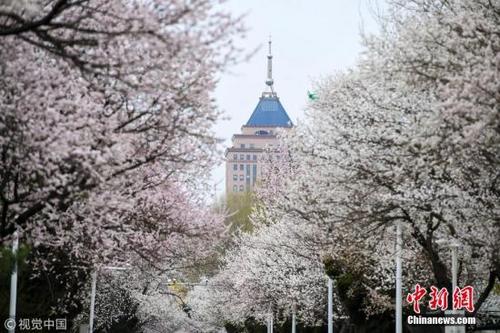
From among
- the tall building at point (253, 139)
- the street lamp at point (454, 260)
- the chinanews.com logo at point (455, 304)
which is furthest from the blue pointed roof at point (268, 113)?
the street lamp at point (454, 260)

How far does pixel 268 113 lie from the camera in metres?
169

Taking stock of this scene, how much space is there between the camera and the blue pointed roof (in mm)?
165625

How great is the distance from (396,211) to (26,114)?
10389mm

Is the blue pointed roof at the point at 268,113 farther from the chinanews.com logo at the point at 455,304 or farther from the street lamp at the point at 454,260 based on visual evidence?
the street lamp at the point at 454,260

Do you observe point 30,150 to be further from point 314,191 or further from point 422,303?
point 422,303

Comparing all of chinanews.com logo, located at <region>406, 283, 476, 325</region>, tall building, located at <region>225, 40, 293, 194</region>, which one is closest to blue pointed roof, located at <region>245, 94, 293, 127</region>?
tall building, located at <region>225, 40, 293, 194</region>

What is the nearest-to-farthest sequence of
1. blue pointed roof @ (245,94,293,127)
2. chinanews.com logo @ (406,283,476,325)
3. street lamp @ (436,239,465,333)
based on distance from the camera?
street lamp @ (436,239,465,333) → chinanews.com logo @ (406,283,476,325) → blue pointed roof @ (245,94,293,127)

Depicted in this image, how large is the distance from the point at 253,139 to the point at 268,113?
634 centimetres

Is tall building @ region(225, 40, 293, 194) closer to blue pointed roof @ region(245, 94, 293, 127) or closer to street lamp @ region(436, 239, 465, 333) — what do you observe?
blue pointed roof @ region(245, 94, 293, 127)

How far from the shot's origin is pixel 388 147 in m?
16.8

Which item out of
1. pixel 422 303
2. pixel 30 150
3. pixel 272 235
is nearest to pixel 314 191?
pixel 422 303

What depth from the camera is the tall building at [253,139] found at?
166 metres

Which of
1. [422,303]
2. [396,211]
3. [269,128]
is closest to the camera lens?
[396,211]

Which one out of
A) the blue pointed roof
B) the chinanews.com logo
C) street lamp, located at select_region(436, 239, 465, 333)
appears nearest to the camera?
street lamp, located at select_region(436, 239, 465, 333)
